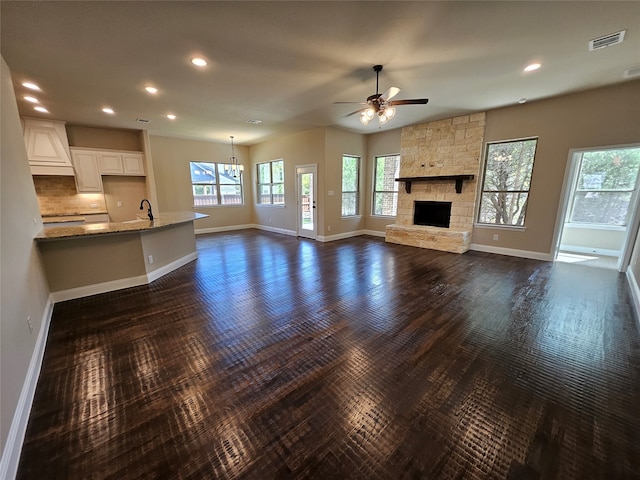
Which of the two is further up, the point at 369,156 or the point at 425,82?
the point at 425,82

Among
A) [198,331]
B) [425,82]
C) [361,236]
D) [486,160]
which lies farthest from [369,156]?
[198,331]

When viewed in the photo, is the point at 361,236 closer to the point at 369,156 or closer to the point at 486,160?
the point at 369,156

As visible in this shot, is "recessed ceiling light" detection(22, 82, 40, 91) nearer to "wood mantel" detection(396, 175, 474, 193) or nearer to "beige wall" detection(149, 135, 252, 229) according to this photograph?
"beige wall" detection(149, 135, 252, 229)

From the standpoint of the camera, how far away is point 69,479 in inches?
49.4

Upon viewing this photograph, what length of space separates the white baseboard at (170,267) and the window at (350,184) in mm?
4068

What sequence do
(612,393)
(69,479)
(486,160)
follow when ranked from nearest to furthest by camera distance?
1. (69,479)
2. (612,393)
3. (486,160)

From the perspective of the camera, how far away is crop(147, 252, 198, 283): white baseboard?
3.96 metres

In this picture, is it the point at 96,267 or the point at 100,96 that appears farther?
the point at 100,96

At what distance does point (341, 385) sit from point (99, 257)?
12.1 feet

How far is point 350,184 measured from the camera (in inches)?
290

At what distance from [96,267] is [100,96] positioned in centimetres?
283

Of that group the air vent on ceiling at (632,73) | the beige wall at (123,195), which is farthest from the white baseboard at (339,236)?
the air vent on ceiling at (632,73)

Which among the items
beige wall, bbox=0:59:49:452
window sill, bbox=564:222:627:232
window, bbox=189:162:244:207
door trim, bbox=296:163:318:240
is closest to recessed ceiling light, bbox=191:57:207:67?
beige wall, bbox=0:59:49:452

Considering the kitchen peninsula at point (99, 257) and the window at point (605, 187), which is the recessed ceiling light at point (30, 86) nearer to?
the kitchen peninsula at point (99, 257)
